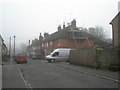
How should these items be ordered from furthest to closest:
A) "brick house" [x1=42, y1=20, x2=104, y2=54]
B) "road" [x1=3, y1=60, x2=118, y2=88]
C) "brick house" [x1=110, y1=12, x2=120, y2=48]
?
"brick house" [x1=42, y1=20, x2=104, y2=54]
"brick house" [x1=110, y1=12, x2=120, y2=48]
"road" [x1=3, y1=60, x2=118, y2=88]

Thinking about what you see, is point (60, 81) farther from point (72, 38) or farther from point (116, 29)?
point (72, 38)

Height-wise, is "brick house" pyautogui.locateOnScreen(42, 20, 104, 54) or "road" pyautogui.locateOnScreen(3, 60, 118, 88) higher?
"brick house" pyautogui.locateOnScreen(42, 20, 104, 54)

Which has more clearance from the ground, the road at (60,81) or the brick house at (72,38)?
the brick house at (72,38)

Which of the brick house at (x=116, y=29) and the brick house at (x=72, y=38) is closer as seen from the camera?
the brick house at (x=116, y=29)

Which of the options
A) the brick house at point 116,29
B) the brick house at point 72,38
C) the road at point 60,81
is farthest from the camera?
the brick house at point 72,38

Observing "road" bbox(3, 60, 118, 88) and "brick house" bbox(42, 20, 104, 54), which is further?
"brick house" bbox(42, 20, 104, 54)

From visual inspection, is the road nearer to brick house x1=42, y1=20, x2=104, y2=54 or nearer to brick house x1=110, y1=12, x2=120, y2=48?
brick house x1=110, y1=12, x2=120, y2=48

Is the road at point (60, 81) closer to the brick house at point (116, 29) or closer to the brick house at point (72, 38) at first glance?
the brick house at point (116, 29)

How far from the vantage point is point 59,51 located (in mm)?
34219

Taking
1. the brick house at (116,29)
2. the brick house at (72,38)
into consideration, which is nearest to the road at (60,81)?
the brick house at (116,29)

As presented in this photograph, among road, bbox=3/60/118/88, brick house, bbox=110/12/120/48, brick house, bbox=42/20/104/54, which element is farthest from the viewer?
brick house, bbox=42/20/104/54

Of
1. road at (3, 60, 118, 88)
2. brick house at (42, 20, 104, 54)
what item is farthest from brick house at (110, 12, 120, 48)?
brick house at (42, 20, 104, 54)

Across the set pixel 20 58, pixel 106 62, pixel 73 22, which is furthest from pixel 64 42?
pixel 106 62

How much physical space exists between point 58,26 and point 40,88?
4923 centimetres
